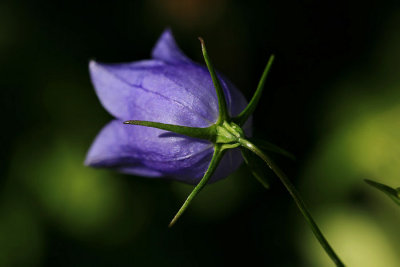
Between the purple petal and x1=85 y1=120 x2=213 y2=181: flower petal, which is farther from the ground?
the purple petal

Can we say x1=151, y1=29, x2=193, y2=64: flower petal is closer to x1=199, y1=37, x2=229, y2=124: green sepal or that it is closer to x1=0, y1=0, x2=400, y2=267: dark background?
x1=199, y1=37, x2=229, y2=124: green sepal

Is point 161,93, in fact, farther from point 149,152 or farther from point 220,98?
point 220,98

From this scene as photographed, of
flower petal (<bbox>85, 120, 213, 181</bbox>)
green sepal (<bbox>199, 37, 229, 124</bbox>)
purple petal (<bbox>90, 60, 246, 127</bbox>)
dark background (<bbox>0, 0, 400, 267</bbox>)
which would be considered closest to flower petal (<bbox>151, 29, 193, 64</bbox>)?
purple petal (<bbox>90, 60, 246, 127</bbox>)

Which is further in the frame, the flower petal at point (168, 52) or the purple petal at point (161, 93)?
the flower petal at point (168, 52)

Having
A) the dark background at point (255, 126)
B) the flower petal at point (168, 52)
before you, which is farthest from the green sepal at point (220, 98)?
the dark background at point (255, 126)

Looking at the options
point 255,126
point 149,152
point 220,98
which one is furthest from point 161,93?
point 255,126

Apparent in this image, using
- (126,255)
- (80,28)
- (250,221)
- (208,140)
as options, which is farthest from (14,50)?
(208,140)

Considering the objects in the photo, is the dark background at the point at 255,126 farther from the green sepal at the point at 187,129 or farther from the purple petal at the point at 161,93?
the green sepal at the point at 187,129
